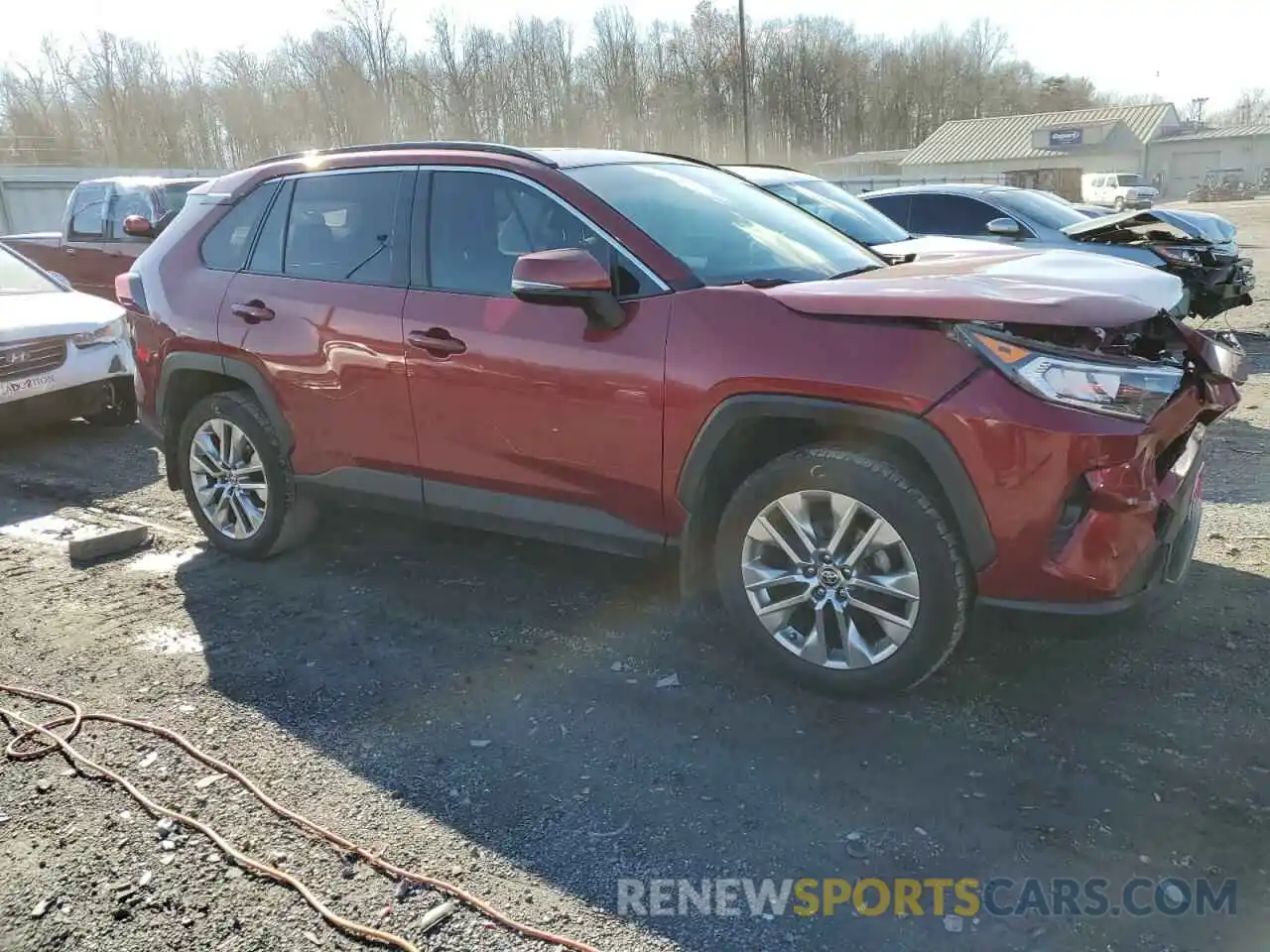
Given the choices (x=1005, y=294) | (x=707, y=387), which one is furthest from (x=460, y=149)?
(x=1005, y=294)

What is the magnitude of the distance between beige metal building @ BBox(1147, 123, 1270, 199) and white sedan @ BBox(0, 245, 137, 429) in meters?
73.5

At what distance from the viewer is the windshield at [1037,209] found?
31.6ft

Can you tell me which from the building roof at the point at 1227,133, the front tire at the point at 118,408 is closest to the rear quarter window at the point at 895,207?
the front tire at the point at 118,408

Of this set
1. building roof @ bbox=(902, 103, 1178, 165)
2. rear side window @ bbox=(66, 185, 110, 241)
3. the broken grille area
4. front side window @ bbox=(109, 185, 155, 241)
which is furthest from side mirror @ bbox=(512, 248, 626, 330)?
building roof @ bbox=(902, 103, 1178, 165)

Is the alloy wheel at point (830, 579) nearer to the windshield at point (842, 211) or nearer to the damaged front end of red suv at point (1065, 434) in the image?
the damaged front end of red suv at point (1065, 434)

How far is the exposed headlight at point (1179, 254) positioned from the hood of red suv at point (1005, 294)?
560 centimetres

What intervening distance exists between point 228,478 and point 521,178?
218cm

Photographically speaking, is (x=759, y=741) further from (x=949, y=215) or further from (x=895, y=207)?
(x=895, y=207)

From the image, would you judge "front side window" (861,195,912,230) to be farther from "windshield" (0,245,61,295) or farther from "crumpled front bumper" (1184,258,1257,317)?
"windshield" (0,245,61,295)

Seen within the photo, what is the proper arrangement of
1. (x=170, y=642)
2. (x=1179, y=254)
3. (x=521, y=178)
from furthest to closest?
(x=1179, y=254) → (x=170, y=642) → (x=521, y=178)

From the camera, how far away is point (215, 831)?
9.11 feet

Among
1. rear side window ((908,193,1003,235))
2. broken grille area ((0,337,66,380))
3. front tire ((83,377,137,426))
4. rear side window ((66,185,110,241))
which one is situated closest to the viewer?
broken grille area ((0,337,66,380))

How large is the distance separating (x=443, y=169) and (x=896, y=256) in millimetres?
2048

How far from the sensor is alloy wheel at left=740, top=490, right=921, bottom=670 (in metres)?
3.13
